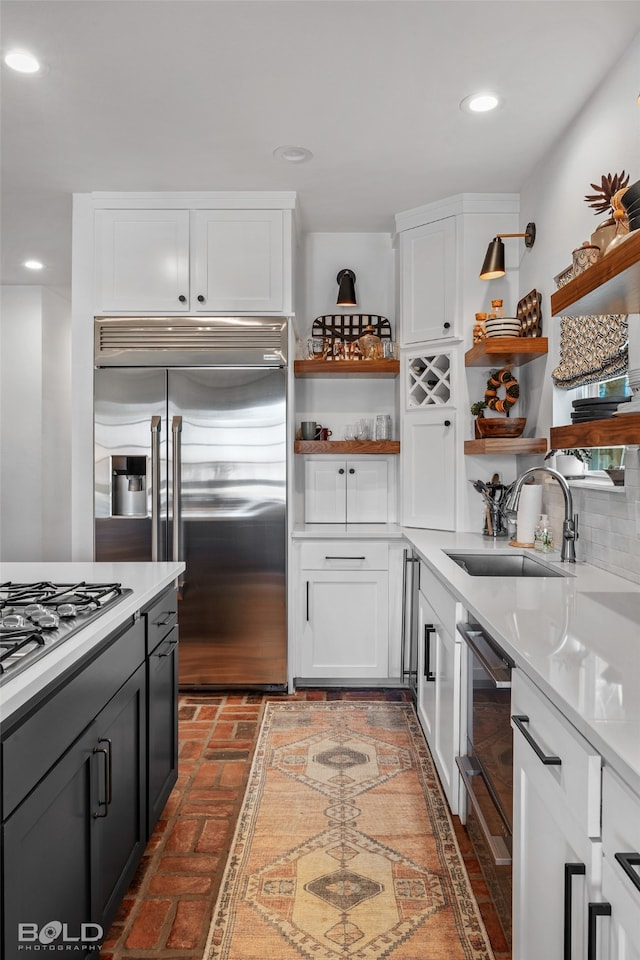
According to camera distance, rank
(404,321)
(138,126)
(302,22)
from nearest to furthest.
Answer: (302,22)
(138,126)
(404,321)

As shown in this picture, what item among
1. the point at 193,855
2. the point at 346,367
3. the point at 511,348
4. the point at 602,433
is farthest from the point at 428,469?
the point at 193,855

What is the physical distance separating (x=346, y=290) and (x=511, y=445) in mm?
1494

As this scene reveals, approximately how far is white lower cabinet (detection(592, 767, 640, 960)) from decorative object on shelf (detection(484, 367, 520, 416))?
2.71 meters

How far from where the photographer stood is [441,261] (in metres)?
3.68

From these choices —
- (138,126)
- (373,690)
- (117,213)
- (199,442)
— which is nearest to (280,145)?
(138,126)

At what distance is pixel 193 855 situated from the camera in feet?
6.90

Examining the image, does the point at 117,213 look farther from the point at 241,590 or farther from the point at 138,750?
→ the point at 138,750

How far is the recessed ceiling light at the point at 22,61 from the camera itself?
92.9 inches

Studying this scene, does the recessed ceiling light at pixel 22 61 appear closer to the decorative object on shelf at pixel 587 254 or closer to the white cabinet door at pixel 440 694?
the decorative object on shelf at pixel 587 254

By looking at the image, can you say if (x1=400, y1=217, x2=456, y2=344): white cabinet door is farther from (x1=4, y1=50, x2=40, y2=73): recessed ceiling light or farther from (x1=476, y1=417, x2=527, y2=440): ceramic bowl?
(x1=4, y1=50, x2=40, y2=73): recessed ceiling light

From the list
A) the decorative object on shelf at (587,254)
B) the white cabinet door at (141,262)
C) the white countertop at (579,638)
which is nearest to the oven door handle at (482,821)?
the white countertop at (579,638)

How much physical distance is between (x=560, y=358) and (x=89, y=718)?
2.44 meters

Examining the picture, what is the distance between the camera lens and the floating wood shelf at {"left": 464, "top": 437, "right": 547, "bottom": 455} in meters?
3.18

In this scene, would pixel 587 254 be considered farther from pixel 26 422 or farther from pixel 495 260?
pixel 26 422
